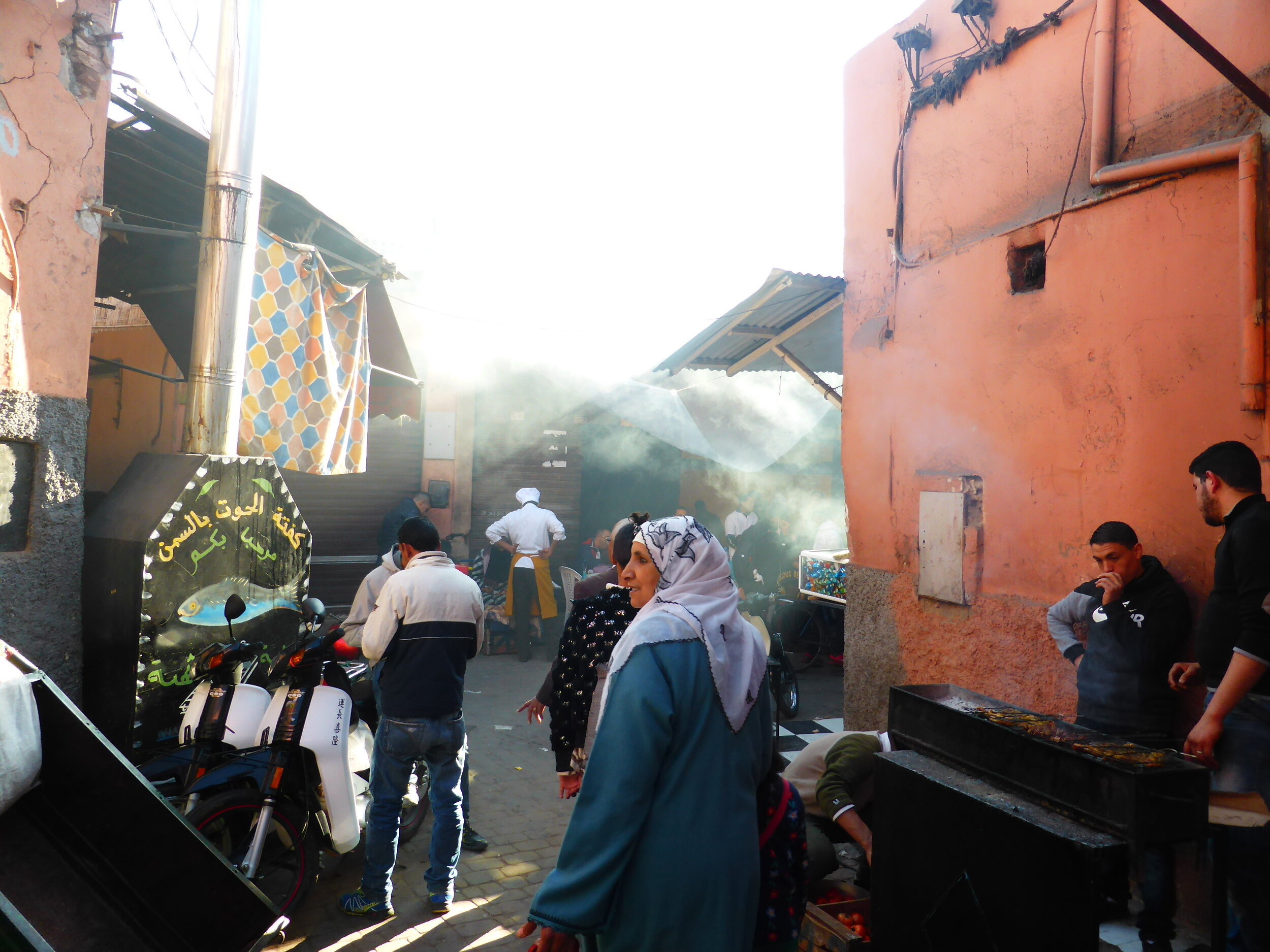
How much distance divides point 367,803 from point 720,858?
3056 millimetres

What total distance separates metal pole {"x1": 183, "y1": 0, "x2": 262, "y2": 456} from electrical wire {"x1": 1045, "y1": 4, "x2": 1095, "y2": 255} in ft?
17.2

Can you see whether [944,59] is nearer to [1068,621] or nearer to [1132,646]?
[1068,621]

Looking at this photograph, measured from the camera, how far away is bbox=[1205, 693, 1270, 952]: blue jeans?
10.9ft

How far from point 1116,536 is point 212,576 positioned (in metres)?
5.24

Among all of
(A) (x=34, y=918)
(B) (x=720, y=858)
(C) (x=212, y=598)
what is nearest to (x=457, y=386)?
(C) (x=212, y=598)

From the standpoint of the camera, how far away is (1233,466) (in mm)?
3555

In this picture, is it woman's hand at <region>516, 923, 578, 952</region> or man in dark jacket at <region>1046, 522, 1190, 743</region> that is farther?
man in dark jacket at <region>1046, 522, 1190, 743</region>

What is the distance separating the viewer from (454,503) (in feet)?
42.2

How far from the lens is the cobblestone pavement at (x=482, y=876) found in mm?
3949

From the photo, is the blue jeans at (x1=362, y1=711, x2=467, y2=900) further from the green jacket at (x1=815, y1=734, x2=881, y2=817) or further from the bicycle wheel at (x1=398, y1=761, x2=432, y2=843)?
the green jacket at (x1=815, y1=734, x2=881, y2=817)

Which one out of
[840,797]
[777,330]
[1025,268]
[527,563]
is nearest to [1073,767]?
[840,797]

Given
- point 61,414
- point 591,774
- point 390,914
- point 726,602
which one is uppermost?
point 61,414

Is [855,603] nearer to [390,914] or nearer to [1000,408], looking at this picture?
[1000,408]

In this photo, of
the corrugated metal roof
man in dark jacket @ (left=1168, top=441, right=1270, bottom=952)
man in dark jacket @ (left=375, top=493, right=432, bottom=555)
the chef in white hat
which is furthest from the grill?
man in dark jacket @ (left=375, top=493, right=432, bottom=555)
